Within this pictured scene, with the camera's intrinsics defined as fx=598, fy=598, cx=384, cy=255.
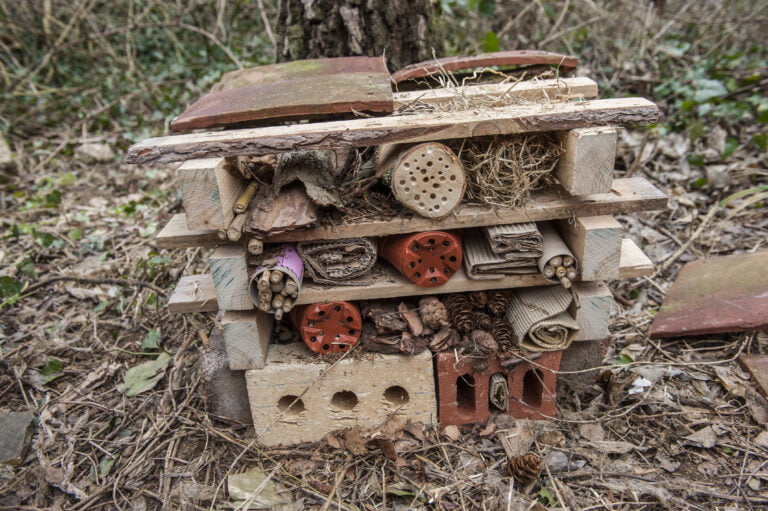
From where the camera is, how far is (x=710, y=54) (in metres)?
4.69

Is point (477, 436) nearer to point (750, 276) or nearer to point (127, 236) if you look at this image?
point (750, 276)

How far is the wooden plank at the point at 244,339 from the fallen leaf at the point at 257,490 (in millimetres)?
415

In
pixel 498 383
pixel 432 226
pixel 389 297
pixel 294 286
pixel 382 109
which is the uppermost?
pixel 382 109

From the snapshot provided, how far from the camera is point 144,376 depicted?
288cm

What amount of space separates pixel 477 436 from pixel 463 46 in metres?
3.85

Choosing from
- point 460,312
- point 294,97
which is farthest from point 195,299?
point 460,312

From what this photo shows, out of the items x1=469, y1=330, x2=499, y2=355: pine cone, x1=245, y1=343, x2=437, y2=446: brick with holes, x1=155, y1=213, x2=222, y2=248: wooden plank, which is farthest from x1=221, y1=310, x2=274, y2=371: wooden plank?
x1=469, y1=330, x2=499, y2=355: pine cone

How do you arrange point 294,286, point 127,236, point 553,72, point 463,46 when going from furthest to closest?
point 463,46, point 127,236, point 553,72, point 294,286

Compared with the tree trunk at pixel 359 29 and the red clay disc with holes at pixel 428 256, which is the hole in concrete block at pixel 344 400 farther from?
the tree trunk at pixel 359 29

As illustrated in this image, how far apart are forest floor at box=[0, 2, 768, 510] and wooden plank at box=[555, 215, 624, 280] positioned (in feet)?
1.76

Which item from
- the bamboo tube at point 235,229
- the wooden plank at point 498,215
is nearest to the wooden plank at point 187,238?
the wooden plank at point 498,215

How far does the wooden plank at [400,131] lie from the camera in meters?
1.93

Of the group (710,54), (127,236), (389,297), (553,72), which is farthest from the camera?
(710,54)

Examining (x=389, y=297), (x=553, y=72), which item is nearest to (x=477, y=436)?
(x=389, y=297)
